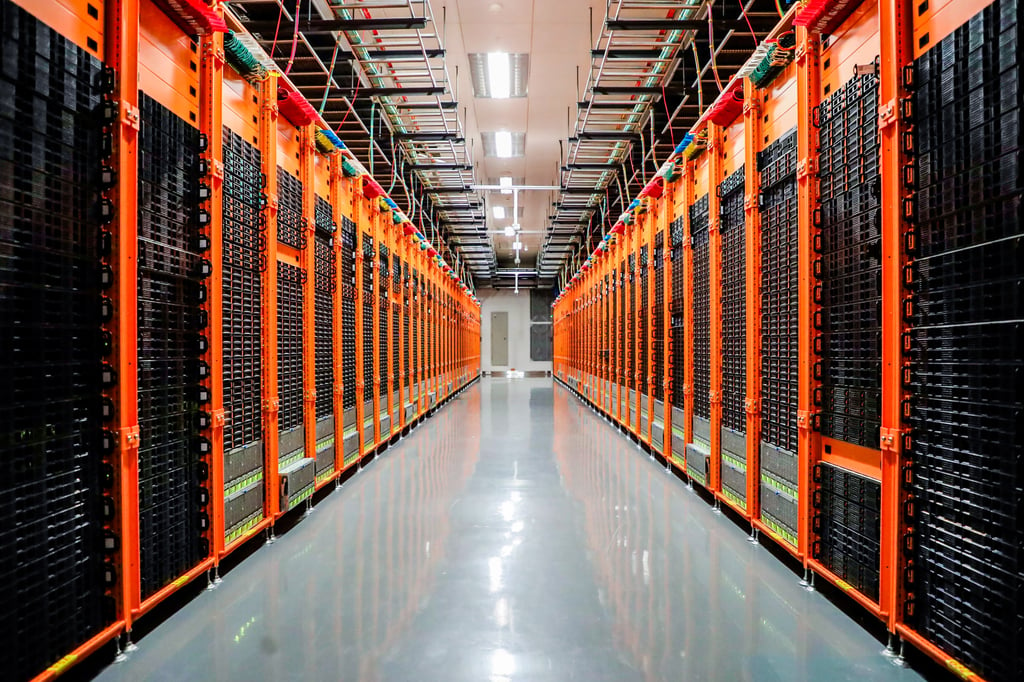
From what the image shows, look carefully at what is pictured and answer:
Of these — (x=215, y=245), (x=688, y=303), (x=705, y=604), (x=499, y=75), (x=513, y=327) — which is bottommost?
(x=705, y=604)

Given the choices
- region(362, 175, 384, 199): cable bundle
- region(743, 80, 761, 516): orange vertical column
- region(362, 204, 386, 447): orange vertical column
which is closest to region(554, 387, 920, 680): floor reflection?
region(743, 80, 761, 516): orange vertical column

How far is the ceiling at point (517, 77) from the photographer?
225 inches

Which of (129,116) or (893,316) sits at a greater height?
(129,116)

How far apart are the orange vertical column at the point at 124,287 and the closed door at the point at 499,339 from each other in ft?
87.1

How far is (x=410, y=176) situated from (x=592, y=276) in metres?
5.55

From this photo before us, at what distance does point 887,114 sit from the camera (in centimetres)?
256

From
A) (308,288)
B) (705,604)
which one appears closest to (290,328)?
(308,288)

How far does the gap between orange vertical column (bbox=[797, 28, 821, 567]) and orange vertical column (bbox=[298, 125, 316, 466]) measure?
4.11 meters

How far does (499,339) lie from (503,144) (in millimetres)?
18177

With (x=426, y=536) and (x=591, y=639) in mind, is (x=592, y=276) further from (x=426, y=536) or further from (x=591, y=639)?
(x=591, y=639)

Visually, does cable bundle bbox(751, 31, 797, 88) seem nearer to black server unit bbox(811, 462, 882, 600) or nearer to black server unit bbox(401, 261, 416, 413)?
black server unit bbox(811, 462, 882, 600)

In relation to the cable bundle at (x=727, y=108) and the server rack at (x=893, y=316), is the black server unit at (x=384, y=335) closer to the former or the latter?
the cable bundle at (x=727, y=108)

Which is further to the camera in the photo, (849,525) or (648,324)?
(648,324)

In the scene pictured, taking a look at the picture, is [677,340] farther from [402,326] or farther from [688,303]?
[402,326]
